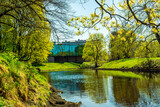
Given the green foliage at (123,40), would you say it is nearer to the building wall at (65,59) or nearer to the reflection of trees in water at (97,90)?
the reflection of trees in water at (97,90)

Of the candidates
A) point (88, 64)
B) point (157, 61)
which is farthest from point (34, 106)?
point (88, 64)

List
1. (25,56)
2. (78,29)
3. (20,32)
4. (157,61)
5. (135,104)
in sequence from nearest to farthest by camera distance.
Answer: (78,29) → (135,104) → (20,32) → (25,56) → (157,61)

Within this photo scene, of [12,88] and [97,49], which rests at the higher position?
[97,49]

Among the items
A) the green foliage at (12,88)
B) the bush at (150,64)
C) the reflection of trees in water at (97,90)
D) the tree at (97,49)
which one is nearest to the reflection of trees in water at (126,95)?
the reflection of trees in water at (97,90)

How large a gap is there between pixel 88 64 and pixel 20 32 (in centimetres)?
4394

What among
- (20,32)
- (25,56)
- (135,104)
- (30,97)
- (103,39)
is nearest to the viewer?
(30,97)

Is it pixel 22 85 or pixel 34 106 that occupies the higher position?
pixel 22 85

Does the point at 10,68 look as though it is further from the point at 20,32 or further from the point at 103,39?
the point at 103,39

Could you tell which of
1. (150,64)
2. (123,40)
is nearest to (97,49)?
(150,64)

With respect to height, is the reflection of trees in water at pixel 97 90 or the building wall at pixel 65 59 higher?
the building wall at pixel 65 59

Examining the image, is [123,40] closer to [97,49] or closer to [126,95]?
[126,95]

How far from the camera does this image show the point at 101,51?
54562 millimetres

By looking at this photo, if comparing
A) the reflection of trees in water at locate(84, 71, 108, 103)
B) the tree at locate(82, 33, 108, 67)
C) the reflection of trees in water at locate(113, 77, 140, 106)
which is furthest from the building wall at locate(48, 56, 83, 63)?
the reflection of trees in water at locate(113, 77, 140, 106)

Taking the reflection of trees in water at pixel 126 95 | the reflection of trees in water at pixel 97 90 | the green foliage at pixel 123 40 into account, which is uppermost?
the green foliage at pixel 123 40
